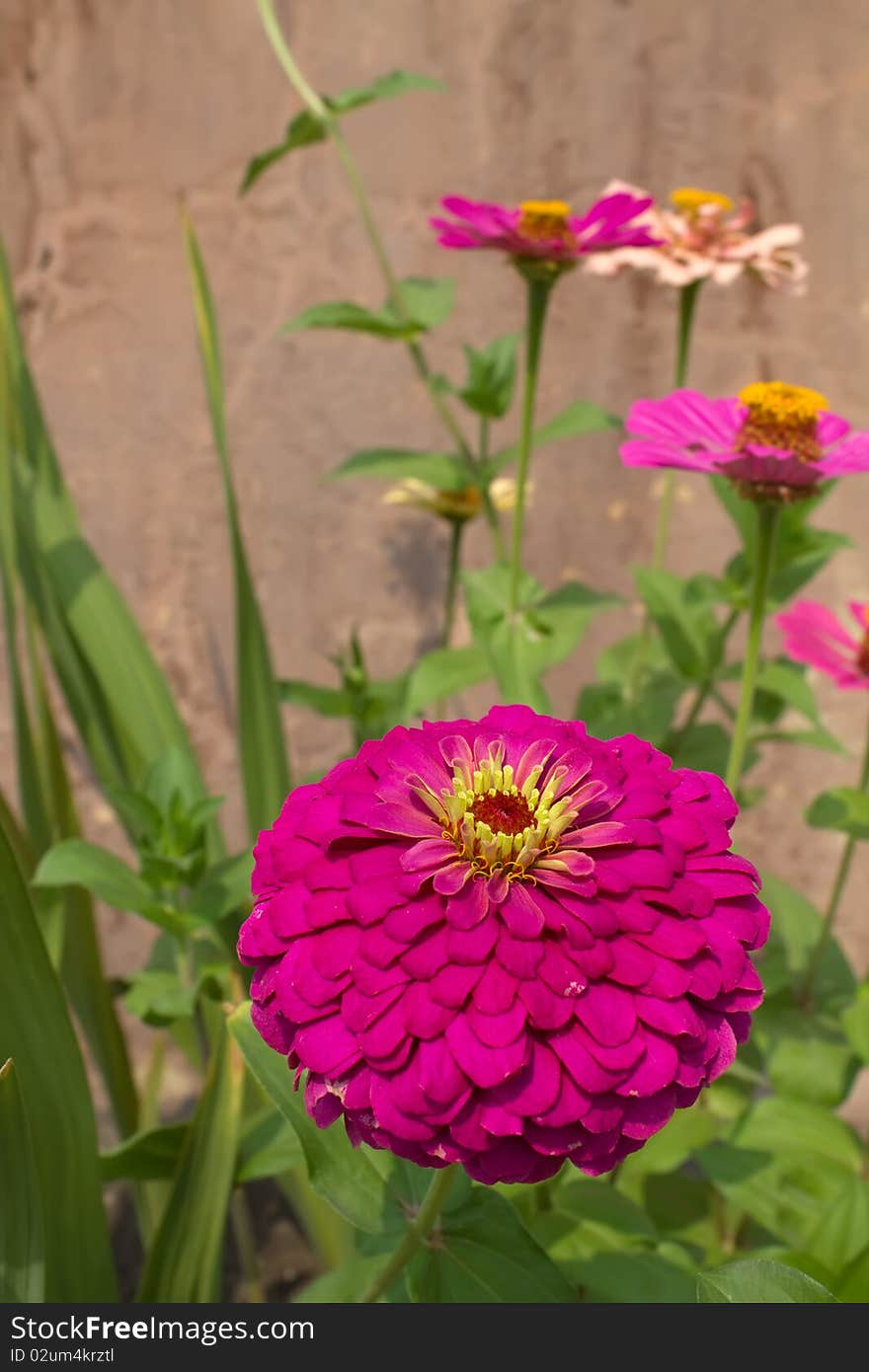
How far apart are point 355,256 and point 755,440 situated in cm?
59

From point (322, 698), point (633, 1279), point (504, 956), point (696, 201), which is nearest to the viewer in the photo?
point (504, 956)

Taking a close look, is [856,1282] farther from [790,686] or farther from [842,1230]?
[790,686]

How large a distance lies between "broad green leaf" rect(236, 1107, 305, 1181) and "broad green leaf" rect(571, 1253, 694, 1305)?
0.16m

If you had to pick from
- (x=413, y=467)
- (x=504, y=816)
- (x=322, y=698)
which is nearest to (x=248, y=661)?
(x=322, y=698)

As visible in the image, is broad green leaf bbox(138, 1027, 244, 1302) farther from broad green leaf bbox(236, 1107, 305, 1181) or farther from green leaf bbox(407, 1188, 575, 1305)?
green leaf bbox(407, 1188, 575, 1305)

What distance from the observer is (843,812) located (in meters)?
0.73

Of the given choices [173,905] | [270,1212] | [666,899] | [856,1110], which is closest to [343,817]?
[666,899]

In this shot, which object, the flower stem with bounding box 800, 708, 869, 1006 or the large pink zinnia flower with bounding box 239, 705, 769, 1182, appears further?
the flower stem with bounding box 800, 708, 869, 1006

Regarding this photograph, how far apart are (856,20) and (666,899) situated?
940 millimetres

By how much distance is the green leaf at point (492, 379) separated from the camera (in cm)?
80

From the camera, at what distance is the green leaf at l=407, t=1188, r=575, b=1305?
0.43 meters

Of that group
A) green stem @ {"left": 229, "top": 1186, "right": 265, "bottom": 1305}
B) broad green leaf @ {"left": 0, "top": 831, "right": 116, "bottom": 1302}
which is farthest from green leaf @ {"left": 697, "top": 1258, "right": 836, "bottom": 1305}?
green stem @ {"left": 229, "top": 1186, "right": 265, "bottom": 1305}

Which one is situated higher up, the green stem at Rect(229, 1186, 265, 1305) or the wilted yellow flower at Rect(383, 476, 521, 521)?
the wilted yellow flower at Rect(383, 476, 521, 521)

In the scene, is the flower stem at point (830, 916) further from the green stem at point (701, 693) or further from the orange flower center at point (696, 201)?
the orange flower center at point (696, 201)
